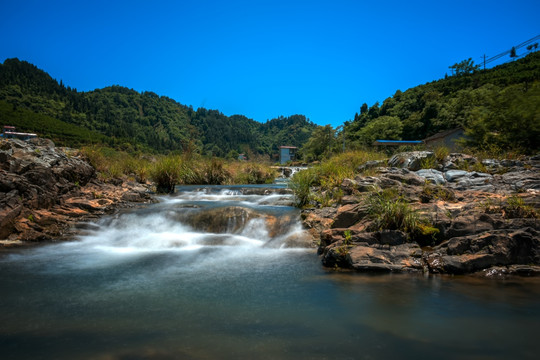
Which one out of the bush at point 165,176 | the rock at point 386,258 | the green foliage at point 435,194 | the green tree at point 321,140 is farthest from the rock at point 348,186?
the green tree at point 321,140

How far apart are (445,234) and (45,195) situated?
373 inches

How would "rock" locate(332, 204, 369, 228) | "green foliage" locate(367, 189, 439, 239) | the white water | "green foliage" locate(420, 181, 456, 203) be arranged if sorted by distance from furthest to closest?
"green foliage" locate(420, 181, 456, 203) < "rock" locate(332, 204, 369, 228) < the white water < "green foliage" locate(367, 189, 439, 239)

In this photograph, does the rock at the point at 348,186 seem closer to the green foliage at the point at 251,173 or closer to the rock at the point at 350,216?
the rock at the point at 350,216

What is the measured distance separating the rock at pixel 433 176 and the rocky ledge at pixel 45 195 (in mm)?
9414

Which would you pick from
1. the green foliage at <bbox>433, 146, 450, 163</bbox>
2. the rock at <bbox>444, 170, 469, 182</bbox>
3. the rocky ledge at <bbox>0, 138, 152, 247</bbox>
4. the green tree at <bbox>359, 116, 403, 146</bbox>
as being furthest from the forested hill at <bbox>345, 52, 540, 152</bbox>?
the rocky ledge at <bbox>0, 138, 152, 247</bbox>

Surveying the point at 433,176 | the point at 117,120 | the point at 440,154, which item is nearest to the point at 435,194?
the point at 433,176

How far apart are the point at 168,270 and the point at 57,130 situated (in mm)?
73807

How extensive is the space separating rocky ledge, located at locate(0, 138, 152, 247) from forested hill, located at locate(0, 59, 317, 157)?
37.2 m

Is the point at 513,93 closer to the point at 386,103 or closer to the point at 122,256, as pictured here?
the point at 122,256

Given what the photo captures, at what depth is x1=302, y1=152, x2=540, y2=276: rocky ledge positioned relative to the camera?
5.12m

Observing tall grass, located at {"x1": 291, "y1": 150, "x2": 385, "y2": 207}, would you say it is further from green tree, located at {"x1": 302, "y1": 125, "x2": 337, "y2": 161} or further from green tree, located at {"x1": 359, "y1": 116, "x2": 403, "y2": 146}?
green tree, located at {"x1": 302, "y1": 125, "x2": 337, "y2": 161}

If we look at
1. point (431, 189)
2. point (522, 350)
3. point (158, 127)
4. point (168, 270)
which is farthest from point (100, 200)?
point (158, 127)

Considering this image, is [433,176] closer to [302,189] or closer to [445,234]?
[302,189]

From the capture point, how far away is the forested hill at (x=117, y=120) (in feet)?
225
